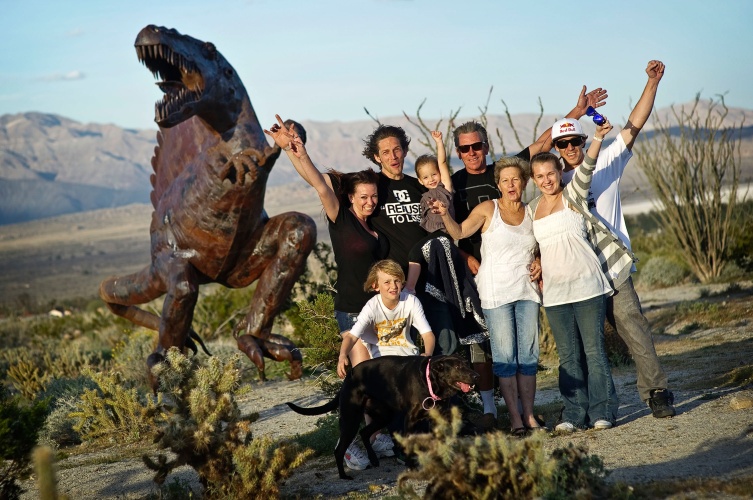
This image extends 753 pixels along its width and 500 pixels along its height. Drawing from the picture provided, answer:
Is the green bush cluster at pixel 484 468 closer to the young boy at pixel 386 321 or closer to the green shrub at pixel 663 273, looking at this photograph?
the young boy at pixel 386 321

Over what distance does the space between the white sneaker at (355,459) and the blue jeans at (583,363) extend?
145 centimetres

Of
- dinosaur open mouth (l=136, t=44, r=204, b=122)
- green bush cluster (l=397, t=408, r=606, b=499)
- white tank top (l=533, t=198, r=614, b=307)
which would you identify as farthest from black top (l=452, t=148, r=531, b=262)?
green bush cluster (l=397, t=408, r=606, b=499)

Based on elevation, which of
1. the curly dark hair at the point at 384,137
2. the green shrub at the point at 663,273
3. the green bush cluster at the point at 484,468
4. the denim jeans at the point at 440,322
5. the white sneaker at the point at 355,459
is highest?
the curly dark hair at the point at 384,137

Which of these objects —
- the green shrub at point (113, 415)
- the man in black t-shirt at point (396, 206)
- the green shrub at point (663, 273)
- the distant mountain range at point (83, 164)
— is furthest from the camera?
the distant mountain range at point (83, 164)

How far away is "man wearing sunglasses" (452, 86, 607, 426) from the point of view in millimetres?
6665

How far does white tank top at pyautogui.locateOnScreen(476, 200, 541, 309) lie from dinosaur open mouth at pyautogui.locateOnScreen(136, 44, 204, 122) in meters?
2.61

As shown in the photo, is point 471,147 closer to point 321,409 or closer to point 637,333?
point 637,333

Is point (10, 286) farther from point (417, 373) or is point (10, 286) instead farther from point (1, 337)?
point (417, 373)

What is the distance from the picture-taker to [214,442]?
5340 millimetres

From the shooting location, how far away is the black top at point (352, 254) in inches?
253

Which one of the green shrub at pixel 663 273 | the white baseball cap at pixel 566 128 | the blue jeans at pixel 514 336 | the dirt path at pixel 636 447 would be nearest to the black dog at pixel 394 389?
the dirt path at pixel 636 447

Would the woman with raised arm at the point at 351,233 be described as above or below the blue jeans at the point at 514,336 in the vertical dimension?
above

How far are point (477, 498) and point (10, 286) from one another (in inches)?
2055

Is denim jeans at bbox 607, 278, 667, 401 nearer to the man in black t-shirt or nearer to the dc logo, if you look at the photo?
the man in black t-shirt
